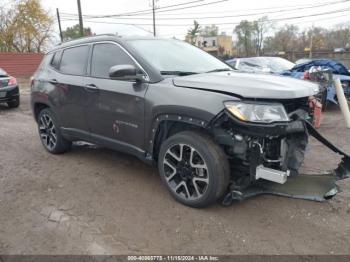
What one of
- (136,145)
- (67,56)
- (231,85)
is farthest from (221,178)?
(67,56)

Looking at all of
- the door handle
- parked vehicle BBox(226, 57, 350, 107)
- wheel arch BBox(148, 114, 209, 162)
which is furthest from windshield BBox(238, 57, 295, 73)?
wheel arch BBox(148, 114, 209, 162)

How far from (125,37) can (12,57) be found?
25.5 metres

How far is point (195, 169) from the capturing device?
3469 mm

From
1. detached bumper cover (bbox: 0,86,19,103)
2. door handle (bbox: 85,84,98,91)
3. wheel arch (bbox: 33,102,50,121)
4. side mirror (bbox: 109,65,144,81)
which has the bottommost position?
detached bumper cover (bbox: 0,86,19,103)

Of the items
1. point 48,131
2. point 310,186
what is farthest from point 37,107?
point 310,186

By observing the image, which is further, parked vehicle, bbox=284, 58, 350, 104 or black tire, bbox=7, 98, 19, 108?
black tire, bbox=7, 98, 19, 108

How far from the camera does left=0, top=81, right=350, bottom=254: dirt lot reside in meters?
2.96

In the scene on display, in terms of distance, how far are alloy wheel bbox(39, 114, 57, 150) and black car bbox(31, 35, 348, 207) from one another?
0.76 meters

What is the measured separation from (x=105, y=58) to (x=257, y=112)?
223 cm

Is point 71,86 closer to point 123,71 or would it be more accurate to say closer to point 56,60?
point 56,60

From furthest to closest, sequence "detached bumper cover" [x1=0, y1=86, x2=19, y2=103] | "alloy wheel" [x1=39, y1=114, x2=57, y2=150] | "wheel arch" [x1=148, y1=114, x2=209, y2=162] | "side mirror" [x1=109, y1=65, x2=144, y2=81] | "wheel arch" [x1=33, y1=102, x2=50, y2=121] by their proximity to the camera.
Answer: "detached bumper cover" [x1=0, y1=86, x2=19, y2=103]
"wheel arch" [x1=33, y1=102, x2=50, y2=121]
"alloy wheel" [x1=39, y1=114, x2=57, y2=150]
"side mirror" [x1=109, y1=65, x2=144, y2=81]
"wheel arch" [x1=148, y1=114, x2=209, y2=162]

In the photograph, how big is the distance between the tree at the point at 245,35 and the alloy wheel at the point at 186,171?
65.8 m

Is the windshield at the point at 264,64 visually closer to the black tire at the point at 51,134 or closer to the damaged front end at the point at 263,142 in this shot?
the black tire at the point at 51,134

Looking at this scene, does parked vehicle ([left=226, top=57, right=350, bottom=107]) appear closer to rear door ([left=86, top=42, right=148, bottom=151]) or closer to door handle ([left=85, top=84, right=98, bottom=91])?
rear door ([left=86, top=42, right=148, bottom=151])
